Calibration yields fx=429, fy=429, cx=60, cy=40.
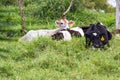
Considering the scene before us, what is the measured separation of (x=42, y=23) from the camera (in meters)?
15.5

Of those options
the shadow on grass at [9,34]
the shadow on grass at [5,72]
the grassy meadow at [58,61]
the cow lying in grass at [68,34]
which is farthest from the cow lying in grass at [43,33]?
the shadow on grass at [5,72]

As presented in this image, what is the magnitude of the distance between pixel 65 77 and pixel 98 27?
274cm

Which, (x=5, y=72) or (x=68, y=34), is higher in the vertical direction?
(x=5, y=72)

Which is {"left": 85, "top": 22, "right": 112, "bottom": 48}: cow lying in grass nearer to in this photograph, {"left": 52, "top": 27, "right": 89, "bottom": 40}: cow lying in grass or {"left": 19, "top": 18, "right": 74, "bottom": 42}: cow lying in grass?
{"left": 52, "top": 27, "right": 89, "bottom": 40}: cow lying in grass

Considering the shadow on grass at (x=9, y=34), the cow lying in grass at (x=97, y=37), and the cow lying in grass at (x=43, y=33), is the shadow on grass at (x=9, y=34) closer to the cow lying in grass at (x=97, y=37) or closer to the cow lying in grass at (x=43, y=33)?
the cow lying in grass at (x=43, y=33)

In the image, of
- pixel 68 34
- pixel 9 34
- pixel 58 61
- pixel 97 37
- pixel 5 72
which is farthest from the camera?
pixel 9 34

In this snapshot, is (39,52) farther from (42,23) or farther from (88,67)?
(42,23)

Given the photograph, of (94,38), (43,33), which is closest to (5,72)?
(94,38)

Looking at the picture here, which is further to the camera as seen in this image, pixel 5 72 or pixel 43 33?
pixel 43 33

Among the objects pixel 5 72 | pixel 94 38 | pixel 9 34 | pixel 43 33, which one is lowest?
pixel 9 34

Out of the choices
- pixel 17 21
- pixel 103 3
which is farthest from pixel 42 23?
pixel 103 3

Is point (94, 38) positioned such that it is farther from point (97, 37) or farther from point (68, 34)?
point (68, 34)

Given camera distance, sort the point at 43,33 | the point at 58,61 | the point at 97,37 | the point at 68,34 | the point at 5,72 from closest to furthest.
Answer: the point at 5,72
the point at 58,61
the point at 97,37
the point at 68,34
the point at 43,33

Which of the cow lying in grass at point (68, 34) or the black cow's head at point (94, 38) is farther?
the cow lying in grass at point (68, 34)
